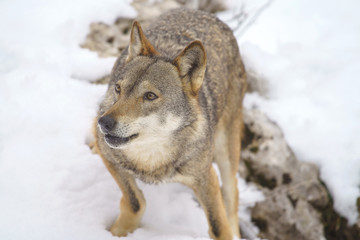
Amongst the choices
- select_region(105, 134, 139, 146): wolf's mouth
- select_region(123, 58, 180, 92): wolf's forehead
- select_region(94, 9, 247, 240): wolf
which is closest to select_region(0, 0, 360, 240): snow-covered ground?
select_region(94, 9, 247, 240): wolf

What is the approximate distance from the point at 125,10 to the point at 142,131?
386 centimetres

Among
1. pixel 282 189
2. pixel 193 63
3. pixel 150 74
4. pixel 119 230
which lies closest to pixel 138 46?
pixel 150 74

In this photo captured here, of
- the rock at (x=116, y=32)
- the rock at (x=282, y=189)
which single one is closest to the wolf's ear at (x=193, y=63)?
the rock at (x=282, y=189)

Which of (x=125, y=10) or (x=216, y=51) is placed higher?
(x=216, y=51)

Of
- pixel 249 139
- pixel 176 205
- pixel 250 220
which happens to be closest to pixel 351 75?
pixel 249 139

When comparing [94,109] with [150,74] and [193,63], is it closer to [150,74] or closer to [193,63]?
[150,74]

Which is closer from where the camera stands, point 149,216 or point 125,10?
point 149,216

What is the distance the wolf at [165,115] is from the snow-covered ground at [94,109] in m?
0.56

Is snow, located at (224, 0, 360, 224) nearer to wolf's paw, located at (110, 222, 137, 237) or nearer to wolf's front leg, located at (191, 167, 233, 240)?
wolf's front leg, located at (191, 167, 233, 240)

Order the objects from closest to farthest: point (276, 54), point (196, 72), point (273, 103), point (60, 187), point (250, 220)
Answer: point (196, 72) → point (60, 187) → point (250, 220) → point (273, 103) → point (276, 54)

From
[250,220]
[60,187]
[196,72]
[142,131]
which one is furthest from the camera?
[250,220]

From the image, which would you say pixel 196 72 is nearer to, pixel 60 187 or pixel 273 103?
pixel 60 187

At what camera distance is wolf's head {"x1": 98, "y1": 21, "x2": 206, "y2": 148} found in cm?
292

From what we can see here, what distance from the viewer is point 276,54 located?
6781 millimetres
